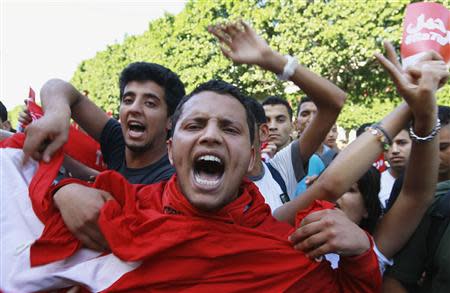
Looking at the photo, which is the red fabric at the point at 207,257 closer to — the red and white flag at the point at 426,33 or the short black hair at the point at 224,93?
the short black hair at the point at 224,93

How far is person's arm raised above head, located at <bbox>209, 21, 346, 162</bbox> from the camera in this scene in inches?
83.0

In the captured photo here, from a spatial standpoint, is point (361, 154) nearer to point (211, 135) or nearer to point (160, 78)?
point (211, 135)

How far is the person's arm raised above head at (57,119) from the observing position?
197 cm

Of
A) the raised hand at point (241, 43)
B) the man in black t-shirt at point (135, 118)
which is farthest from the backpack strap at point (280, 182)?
the raised hand at point (241, 43)

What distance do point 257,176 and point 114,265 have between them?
51.5 inches

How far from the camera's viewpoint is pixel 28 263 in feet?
5.93

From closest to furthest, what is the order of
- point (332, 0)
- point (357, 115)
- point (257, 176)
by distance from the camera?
point (257, 176), point (332, 0), point (357, 115)

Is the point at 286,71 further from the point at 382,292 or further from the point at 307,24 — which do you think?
the point at 307,24

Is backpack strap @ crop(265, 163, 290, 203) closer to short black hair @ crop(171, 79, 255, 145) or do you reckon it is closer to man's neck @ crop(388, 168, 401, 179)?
short black hair @ crop(171, 79, 255, 145)

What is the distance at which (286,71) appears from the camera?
2.13 metres

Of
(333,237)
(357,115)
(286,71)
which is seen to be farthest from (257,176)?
(357,115)

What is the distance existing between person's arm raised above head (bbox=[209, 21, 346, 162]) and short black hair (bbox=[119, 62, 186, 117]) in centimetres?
91

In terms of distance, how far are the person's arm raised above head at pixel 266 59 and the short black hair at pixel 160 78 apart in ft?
3.00

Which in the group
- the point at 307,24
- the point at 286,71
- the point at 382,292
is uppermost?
the point at 307,24
